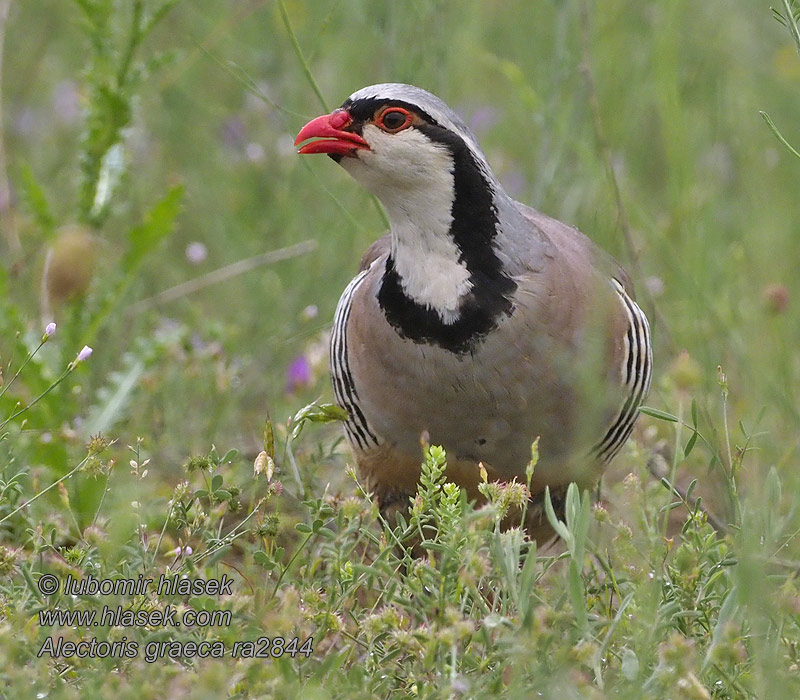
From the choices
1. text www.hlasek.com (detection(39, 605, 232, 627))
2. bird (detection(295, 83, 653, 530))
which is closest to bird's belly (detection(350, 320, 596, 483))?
bird (detection(295, 83, 653, 530))

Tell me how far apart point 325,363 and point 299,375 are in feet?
0.80

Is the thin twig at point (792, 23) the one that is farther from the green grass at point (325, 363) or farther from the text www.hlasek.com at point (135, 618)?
the text www.hlasek.com at point (135, 618)

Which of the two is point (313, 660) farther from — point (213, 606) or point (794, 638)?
point (794, 638)

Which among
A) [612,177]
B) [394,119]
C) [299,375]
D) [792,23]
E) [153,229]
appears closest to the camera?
[792,23]

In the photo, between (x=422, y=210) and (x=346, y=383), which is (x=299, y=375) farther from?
(x=422, y=210)

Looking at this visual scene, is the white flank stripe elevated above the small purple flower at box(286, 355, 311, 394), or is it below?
above

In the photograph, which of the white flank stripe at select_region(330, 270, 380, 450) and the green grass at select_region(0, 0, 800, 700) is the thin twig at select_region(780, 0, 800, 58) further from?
the white flank stripe at select_region(330, 270, 380, 450)

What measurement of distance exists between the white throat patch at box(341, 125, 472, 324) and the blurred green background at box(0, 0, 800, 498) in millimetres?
529

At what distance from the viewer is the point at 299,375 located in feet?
14.9

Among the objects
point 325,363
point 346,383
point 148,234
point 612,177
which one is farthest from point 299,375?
point 612,177

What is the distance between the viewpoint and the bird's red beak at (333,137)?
328 centimetres

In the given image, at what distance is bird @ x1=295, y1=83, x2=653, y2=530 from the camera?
315 centimetres

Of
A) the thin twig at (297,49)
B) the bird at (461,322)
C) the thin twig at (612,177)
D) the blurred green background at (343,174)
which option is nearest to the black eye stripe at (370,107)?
the bird at (461,322)

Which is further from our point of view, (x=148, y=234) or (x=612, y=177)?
(x=148, y=234)
